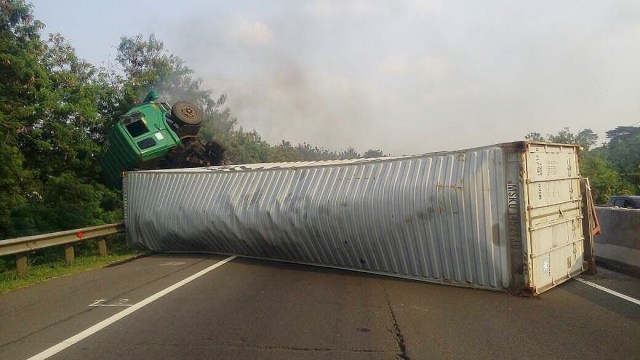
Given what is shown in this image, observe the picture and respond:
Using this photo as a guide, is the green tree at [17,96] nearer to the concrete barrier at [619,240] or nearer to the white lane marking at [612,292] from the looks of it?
the white lane marking at [612,292]

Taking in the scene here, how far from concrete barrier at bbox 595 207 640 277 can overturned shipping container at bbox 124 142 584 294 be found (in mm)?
1258

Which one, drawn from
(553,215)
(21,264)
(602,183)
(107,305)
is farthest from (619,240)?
(602,183)

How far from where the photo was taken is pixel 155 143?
1598 cm

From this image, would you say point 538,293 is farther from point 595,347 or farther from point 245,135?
point 245,135

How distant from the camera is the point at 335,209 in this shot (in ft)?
32.0

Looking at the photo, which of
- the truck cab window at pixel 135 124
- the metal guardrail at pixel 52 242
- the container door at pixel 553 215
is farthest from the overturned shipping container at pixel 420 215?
the truck cab window at pixel 135 124

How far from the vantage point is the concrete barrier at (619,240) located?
31.8 feet

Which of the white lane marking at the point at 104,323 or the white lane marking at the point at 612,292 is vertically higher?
the white lane marking at the point at 104,323

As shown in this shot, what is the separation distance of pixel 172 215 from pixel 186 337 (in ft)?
26.3

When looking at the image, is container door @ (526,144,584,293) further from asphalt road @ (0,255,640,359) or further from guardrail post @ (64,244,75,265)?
guardrail post @ (64,244,75,265)

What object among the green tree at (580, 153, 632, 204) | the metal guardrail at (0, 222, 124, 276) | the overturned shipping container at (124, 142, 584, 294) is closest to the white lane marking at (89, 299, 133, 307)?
the metal guardrail at (0, 222, 124, 276)

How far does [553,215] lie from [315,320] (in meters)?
4.28

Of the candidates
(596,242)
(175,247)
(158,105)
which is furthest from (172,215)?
(596,242)

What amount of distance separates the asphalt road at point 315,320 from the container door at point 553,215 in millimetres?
353
